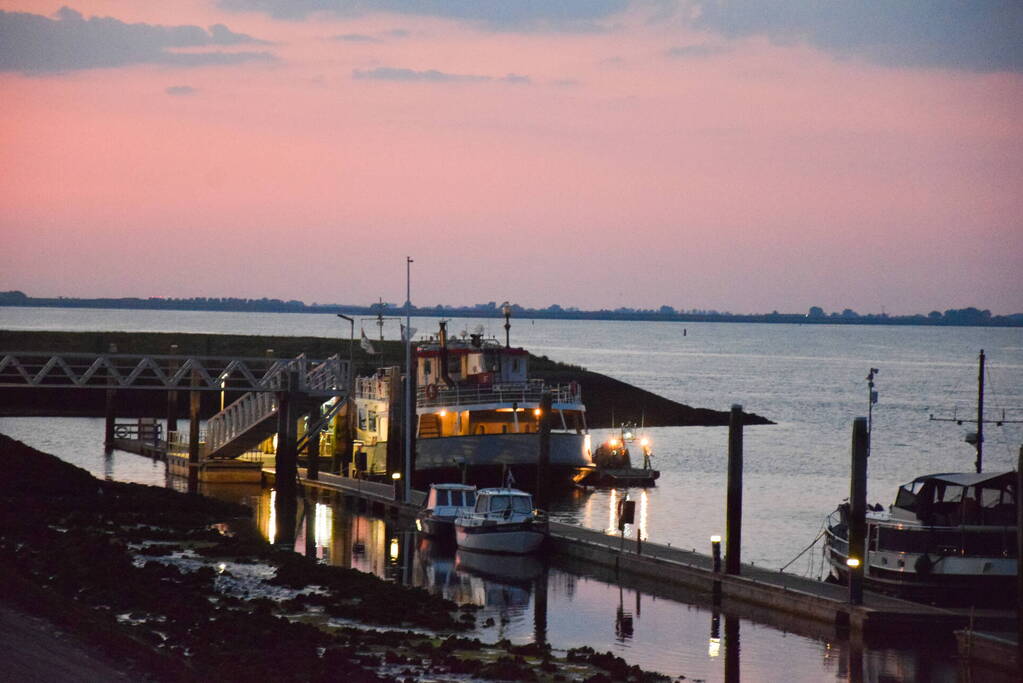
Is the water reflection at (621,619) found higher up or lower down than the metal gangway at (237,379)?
lower down

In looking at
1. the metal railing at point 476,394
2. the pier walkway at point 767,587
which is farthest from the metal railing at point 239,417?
the pier walkway at point 767,587

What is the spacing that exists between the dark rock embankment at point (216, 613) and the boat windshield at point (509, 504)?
5.43 metres

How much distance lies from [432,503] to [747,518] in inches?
621

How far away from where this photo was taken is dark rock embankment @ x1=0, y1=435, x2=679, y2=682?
21672 millimetres

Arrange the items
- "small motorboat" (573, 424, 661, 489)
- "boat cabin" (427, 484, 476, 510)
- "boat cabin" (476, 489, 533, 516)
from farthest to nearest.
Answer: "small motorboat" (573, 424, 661, 489), "boat cabin" (427, 484, 476, 510), "boat cabin" (476, 489, 533, 516)

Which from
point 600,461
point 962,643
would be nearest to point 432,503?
point 962,643

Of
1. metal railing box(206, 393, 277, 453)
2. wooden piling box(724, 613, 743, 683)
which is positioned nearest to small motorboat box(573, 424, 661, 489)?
metal railing box(206, 393, 277, 453)

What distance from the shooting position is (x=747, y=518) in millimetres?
52469

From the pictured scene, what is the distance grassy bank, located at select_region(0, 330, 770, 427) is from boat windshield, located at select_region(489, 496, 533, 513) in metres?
46.0

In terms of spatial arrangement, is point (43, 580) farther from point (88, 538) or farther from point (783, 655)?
point (783, 655)

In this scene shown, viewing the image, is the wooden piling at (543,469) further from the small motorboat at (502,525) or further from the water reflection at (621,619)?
the water reflection at (621,619)

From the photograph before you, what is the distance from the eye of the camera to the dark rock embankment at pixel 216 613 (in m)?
21.7

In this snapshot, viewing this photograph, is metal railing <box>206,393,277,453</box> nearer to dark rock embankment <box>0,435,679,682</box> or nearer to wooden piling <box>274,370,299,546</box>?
wooden piling <box>274,370,299,546</box>

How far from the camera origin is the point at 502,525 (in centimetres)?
3812
